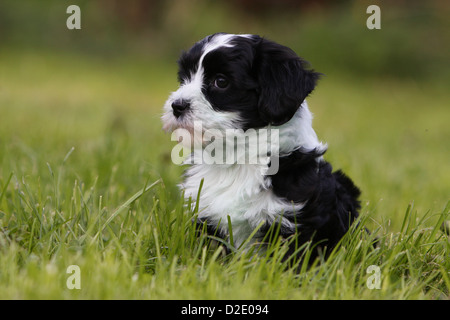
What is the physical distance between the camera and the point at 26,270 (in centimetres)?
240

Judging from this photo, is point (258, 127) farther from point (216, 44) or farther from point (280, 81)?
point (216, 44)

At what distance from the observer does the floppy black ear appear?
290cm

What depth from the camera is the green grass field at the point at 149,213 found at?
244 cm

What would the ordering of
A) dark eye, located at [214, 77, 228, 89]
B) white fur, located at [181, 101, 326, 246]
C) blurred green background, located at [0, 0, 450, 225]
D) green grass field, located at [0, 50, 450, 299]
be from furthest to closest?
blurred green background, located at [0, 0, 450, 225]
dark eye, located at [214, 77, 228, 89]
white fur, located at [181, 101, 326, 246]
green grass field, located at [0, 50, 450, 299]

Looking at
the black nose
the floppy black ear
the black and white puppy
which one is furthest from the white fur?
the black nose

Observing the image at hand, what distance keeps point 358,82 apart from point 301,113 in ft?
38.6

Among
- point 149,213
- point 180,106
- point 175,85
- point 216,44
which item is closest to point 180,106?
point 180,106

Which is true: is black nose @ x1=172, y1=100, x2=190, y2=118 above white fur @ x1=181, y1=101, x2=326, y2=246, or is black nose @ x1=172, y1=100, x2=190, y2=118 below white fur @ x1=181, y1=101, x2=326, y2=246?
above

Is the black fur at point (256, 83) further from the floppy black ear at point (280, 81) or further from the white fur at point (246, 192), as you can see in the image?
the white fur at point (246, 192)

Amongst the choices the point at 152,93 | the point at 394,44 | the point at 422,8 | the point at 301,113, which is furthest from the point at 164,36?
the point at 301,113

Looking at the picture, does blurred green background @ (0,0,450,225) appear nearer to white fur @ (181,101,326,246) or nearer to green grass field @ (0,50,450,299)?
green grass field @ (0,50,450,299)

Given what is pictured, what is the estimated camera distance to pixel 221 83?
2.98 metres

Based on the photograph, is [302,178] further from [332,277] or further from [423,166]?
[423,166]

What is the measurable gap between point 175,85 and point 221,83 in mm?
10004
